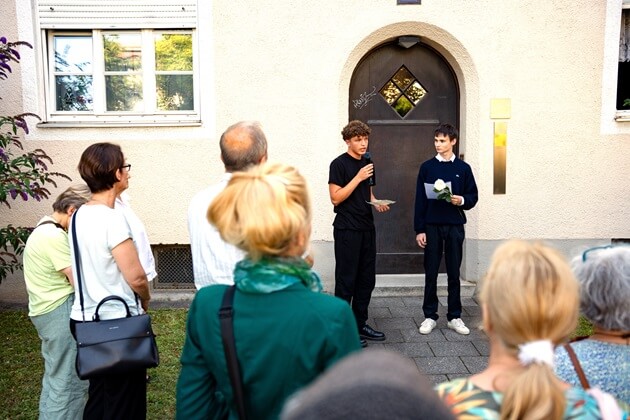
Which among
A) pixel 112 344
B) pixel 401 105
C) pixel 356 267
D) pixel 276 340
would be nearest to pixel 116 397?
pixel 112 344

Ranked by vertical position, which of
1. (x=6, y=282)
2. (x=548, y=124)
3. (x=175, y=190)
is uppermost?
(x=548, y=124)

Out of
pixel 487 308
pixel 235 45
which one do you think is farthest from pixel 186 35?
pixel 487 308

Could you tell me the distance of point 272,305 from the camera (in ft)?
5.51

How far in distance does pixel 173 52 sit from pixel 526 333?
6.02 m

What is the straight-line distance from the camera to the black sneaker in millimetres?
5336

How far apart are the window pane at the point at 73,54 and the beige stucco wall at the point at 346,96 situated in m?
0.28

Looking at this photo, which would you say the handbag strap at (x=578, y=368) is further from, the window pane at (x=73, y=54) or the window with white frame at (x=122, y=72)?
the window pane at (x=73, y=54)

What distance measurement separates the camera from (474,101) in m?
6.60

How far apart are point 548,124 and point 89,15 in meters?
5.37

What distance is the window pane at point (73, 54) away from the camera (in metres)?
6.58

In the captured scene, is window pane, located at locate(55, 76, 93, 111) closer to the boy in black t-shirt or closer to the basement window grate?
the basement window grate

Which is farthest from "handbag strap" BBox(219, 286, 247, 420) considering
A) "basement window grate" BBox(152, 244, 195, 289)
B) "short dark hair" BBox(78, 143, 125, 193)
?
"basement window grate" BBox(152, 244, 195, 289)

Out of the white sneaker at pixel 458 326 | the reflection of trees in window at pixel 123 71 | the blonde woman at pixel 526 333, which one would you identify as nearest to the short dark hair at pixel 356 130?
the white sneaker at pixel 458 326

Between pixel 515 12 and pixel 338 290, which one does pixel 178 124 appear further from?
pixel 515 12
